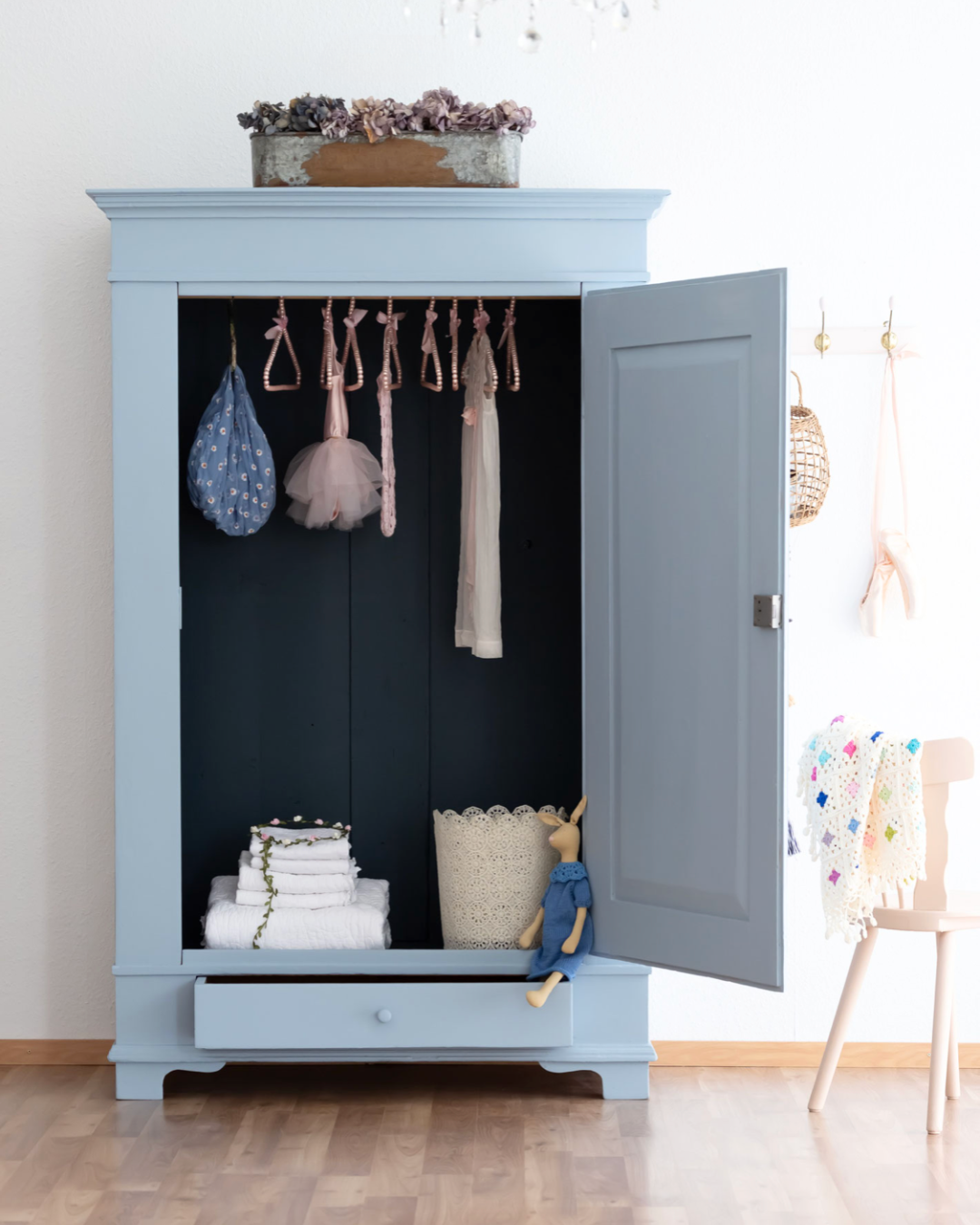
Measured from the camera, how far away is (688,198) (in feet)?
10.0

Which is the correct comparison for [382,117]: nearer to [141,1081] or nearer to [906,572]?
[906,572]

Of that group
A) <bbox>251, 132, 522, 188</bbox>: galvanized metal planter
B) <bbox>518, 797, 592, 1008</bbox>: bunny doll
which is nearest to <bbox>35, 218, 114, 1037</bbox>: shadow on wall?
<bbox>251, 132, 522, 188</bbox>: galvanized metal planter

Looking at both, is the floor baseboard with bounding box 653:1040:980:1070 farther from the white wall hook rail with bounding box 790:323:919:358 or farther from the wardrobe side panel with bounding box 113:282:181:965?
the white wall hook rail with bounding box 790:323:919:358

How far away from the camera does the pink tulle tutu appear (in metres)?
2.87

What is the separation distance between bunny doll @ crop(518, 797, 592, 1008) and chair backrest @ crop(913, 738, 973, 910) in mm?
715

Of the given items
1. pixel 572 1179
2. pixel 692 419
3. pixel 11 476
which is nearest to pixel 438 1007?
pixel 572 1179

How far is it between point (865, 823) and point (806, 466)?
843mm

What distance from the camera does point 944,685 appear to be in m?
3.05

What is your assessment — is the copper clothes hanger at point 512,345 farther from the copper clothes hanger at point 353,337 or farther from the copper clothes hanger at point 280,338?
the copper clothes hanger at point 280,338

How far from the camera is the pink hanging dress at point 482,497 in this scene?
2.86 metres

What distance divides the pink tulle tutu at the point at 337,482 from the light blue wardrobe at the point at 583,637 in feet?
1.08

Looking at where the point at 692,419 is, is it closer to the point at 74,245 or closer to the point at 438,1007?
the point at 438,1007

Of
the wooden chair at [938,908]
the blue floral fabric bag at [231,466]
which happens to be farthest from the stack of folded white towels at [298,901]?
the wooden chair at [938,908]

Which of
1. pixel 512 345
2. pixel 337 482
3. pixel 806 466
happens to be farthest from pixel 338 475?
pixel 806 466
